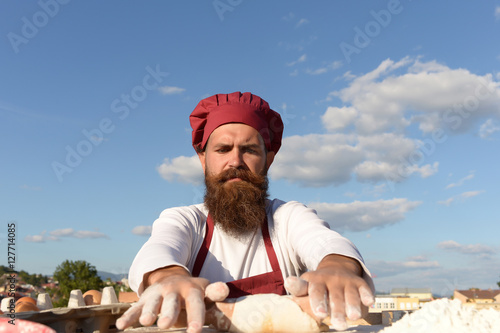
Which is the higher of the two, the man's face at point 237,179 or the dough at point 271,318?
the man's face at point 237,179

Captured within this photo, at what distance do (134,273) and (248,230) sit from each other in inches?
32.4

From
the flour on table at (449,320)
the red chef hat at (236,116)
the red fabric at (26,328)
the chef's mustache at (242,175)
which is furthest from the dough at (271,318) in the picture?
the red chef hat at (236,116)

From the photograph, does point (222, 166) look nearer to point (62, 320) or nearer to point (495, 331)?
point (62, 320)

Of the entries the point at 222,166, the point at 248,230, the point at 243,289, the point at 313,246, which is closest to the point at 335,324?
the point at 313,246

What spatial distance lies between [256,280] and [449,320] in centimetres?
119

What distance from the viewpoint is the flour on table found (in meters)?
1.21

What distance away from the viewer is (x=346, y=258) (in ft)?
5.85

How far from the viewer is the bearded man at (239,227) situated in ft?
6.21

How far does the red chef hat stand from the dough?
1.23 meters

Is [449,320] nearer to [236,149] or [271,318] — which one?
[271,318]

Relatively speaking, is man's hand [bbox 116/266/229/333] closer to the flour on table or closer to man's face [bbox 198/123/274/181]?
the flour on table

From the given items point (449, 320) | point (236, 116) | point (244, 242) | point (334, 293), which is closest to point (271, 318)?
point (334, 293)

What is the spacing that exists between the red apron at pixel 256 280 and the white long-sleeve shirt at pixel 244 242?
0.9 inches

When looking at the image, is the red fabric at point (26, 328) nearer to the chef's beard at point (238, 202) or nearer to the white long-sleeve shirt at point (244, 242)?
the white long-sleeve shirt at point (244, 242)
